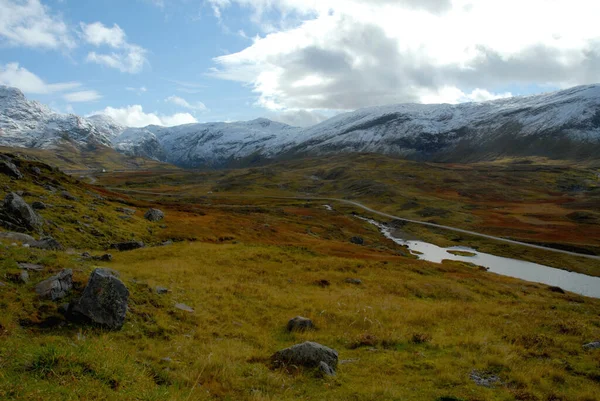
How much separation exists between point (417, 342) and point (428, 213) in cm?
13048

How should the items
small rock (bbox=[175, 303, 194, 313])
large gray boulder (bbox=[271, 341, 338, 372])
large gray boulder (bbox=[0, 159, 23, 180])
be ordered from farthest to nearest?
large gray boulder (bbox=[0, 159, 23, 180]) < small rock (bbox=[175, 303, 194, 313]) < large gray boulder (bbox=[271, 341, 338, 372])

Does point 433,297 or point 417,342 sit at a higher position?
point 417,342

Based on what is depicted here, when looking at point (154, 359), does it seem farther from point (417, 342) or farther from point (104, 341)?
point (417, 342)

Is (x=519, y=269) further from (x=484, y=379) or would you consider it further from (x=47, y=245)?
(x=47, y=245)

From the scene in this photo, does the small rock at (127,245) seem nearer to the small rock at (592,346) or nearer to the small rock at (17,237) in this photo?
the small rock at (17,237)

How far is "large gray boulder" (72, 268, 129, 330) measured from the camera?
1465cm

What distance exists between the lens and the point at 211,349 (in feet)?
49.7

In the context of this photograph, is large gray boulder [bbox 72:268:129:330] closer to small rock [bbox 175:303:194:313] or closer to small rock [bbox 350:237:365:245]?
small rock [bbox 175:303:194:313]

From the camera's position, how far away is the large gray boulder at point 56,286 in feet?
50.0

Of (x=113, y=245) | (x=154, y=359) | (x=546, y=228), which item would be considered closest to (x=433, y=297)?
(x=154, y=359)

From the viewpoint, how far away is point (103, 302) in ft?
49.1

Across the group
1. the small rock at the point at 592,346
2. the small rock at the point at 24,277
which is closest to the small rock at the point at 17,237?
the small rock at the point at 24,277

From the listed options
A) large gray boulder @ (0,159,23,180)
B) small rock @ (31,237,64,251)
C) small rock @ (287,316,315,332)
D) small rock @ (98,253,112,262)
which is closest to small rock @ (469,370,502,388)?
small rock @ (287,316,315,332)

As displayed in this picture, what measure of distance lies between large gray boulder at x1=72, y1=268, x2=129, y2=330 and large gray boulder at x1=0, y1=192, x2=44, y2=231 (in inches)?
781
